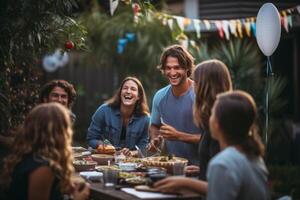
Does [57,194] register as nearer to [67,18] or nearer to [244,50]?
[67,18]

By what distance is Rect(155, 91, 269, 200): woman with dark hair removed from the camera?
3.51 m

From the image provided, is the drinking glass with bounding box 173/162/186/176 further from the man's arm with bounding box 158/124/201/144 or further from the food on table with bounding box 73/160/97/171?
the food on table with bounding box 73/160/97/171

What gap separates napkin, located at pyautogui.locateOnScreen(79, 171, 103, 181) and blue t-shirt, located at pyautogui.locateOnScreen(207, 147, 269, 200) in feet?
4.38

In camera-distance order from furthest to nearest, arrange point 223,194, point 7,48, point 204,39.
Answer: point 204,39
point 7,48
point 223,194

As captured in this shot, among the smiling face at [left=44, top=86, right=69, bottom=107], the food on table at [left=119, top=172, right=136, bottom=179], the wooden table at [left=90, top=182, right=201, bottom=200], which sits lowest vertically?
the wooden table at [left=90, top=182, right=201, bottom=200]

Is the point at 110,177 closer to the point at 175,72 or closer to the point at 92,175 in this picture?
the point at 92,175

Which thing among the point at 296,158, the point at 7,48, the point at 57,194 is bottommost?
the point at 296,158

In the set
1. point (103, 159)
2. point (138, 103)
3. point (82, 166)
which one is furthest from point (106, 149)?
point (138, 103)

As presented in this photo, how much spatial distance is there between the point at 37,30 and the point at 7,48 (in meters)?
0.30

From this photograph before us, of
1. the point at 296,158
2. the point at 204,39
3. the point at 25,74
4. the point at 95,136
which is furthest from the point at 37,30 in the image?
the point at 204,39

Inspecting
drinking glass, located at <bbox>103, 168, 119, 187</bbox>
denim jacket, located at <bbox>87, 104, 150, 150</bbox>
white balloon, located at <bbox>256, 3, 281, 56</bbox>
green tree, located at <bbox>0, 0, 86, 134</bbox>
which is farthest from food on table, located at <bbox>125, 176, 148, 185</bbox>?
white balloon, located at <bbox>256, 3, 281, 56</bbox>

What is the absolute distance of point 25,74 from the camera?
782 centimetres

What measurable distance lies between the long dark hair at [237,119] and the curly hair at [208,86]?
2.38 ft

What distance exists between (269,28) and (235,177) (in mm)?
3848
